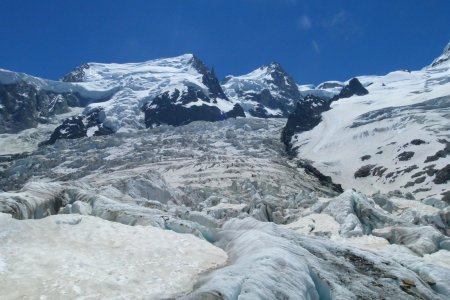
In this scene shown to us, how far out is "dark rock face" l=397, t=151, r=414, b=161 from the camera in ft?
542

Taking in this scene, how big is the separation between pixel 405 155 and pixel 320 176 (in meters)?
29.7

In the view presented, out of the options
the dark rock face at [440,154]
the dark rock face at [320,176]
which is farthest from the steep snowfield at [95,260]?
the dark rock face at [440,154]

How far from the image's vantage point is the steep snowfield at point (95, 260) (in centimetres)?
1299

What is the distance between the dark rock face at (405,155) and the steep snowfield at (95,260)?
158 meters

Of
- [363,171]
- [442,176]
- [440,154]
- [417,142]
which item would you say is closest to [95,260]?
[442,176]

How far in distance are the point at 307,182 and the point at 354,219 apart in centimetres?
11246

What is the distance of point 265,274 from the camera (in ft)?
44.2

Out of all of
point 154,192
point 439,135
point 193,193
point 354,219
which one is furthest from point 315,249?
point 439,135

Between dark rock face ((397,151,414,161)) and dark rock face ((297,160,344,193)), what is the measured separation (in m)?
25.7

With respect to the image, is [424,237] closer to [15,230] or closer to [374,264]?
[374,264]

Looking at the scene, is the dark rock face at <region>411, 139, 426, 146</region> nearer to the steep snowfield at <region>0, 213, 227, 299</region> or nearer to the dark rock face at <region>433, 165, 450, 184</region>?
the dark rock face at <region>433, 165, 450, 184</region>

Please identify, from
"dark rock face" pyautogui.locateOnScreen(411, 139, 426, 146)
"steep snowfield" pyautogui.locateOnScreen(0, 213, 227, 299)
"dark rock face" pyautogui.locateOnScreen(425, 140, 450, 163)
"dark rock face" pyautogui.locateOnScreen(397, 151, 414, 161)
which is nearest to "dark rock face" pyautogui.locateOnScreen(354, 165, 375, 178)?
"dark rock face" pyautogui.locateOnScreen(397, 151, 414, 161)

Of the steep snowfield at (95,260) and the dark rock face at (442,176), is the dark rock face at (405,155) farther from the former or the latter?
the steep snowfield at (95,260)

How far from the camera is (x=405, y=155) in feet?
550
